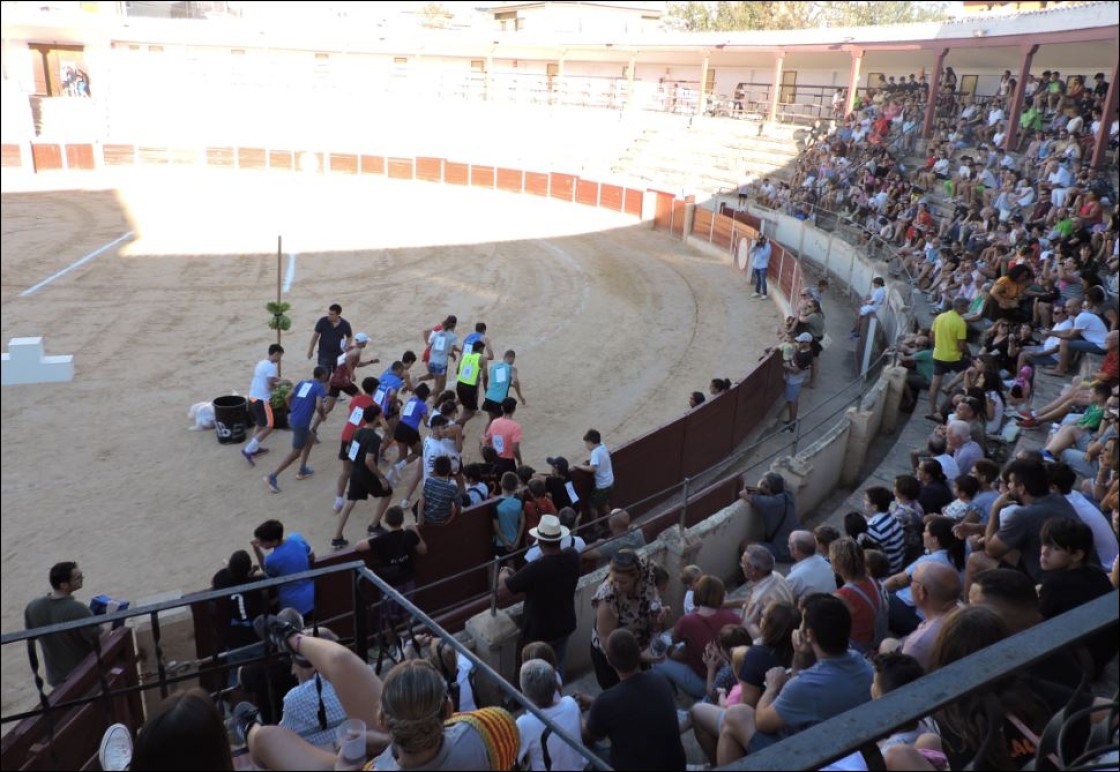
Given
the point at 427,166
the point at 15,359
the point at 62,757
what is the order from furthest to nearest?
the point at 427,166
the point at 15,359
the point at 62,757

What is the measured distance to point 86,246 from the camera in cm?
2061

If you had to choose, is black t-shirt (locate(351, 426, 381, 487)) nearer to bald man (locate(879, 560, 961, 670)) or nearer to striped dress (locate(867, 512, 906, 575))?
striped dress (locate(867, 512, 906, 575))

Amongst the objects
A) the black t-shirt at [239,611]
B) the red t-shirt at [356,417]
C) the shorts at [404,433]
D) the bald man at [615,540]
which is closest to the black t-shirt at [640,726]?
the bald man at [615,540]

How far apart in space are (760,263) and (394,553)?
1378 centimetres

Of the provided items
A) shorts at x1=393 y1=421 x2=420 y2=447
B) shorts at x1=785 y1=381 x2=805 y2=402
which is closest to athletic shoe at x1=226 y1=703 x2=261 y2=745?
shorts at x1=393 y1=421 x2=420 y2=447

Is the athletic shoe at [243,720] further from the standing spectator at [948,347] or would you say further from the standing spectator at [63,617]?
the standing spectator at [948,347]

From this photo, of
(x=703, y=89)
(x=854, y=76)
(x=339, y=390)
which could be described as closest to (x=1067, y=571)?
(x=339, y=390)

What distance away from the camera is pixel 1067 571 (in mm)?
3717

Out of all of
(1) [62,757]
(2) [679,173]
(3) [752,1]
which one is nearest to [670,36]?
(2) [679,173]

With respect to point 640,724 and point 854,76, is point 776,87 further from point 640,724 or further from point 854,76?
point 640,724

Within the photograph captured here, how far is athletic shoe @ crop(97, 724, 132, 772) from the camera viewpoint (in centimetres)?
259

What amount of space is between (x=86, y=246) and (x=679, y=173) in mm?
18842

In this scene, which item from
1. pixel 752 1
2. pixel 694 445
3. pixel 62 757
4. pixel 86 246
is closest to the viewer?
pixel 62 757

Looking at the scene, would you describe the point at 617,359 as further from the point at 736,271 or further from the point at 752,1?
the point at 752,1
